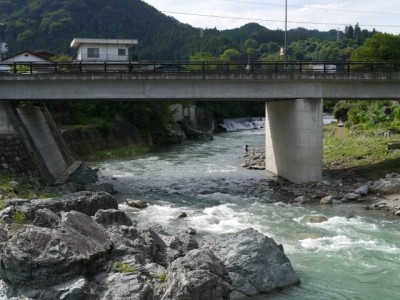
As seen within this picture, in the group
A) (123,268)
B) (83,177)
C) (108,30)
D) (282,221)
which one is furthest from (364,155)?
(108,30)

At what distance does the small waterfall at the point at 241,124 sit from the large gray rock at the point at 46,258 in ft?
260

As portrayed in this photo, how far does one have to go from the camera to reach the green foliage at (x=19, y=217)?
15547mm

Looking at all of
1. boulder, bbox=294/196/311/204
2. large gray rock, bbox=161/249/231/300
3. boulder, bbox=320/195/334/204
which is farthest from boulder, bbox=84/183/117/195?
large gray rock, bbox=161/249/231/300

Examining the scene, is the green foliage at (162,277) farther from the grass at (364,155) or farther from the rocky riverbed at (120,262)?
the grass at (364,155)

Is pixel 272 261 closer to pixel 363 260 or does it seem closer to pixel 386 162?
pixel 363 260

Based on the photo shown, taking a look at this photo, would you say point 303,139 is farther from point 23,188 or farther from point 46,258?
point 46,258

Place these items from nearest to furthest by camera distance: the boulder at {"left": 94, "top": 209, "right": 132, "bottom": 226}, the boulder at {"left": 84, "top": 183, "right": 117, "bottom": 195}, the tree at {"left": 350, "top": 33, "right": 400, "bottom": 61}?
the boulder at {"left": 94, "top": 209, "right": 132, "bottom": 226}, the boulder at {"left": 84, "top": 183, "right": 117, "bottom": 195}, the tree at {"left": 350, "top": 33, "right": 400, "bottom": 61}

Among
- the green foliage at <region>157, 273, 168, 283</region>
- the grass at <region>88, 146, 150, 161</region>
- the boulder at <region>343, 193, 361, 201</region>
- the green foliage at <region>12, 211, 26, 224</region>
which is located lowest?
the grass at <region>88, 146, 150, 161</region>

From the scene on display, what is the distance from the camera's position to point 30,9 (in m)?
160

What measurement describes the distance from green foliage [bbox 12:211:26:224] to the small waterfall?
75.7 meters

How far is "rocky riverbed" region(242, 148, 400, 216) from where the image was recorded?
82.5ft

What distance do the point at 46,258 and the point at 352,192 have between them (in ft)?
68.2

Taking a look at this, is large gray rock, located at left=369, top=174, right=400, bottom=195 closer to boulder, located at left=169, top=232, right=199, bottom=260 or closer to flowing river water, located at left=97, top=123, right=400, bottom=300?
flowing river water, located at left=97, top=123, right=400, bottom=300

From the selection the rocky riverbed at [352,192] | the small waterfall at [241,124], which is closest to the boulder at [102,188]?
the rocky riverbed at [352,192]
